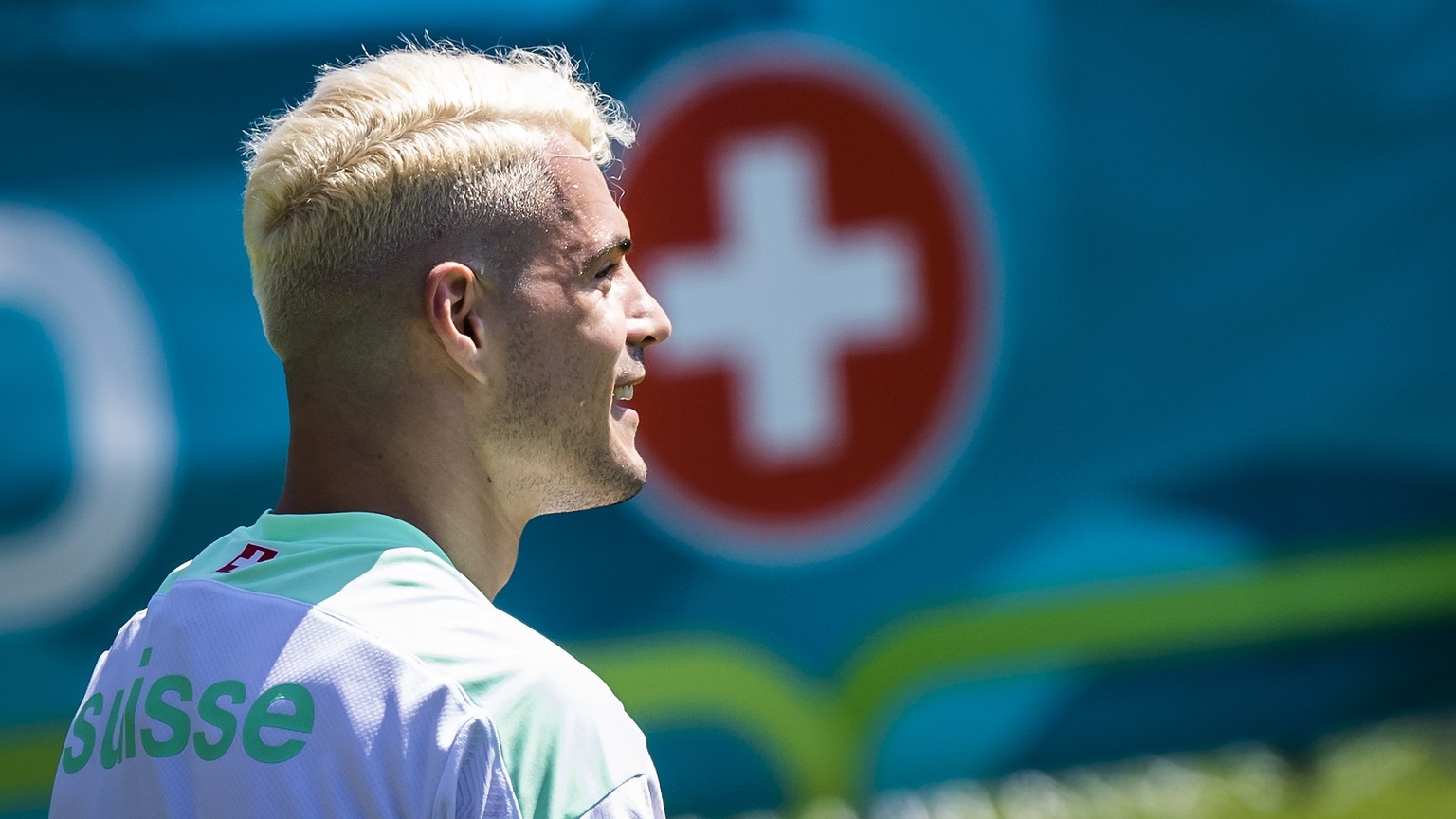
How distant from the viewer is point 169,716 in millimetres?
938

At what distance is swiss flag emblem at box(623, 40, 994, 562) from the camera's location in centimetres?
295

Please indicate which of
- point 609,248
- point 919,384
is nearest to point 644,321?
point 609,248

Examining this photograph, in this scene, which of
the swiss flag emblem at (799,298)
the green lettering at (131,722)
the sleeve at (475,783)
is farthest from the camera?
the swiss flag emblem at (799,298)

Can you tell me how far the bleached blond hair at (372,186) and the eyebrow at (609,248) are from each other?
0.05m

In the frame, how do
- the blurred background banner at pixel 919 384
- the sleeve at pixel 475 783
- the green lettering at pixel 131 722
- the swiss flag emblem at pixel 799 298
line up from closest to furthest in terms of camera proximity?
the sleeve at pixel 475 783, the green lettering at pixel 131 722, the blurred background banner at pixel 919 384, the swiss flag emblem at pixel 799 298


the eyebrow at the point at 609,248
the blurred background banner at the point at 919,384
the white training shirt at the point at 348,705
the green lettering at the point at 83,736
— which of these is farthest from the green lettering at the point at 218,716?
the blurred background banner at the point at 919,384

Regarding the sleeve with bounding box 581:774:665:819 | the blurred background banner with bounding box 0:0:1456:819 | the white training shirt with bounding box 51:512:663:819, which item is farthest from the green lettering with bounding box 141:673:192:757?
the blurred background banner with bounding box 0:0:1456:819

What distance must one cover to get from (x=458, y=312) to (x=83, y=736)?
0.38 m

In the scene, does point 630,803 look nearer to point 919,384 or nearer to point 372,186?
point 372,186

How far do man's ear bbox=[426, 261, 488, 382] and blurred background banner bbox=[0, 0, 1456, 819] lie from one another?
1893 millimetres

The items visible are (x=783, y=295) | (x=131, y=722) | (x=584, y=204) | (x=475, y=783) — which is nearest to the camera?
(x=475, y=783)

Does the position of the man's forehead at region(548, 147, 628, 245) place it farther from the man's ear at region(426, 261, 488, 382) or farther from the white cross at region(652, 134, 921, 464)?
the white cross at region(652, 134, 921, 464)

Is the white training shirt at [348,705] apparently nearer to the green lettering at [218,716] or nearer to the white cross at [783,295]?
the green lettering at [218,716]

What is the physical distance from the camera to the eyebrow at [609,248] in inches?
43.6
